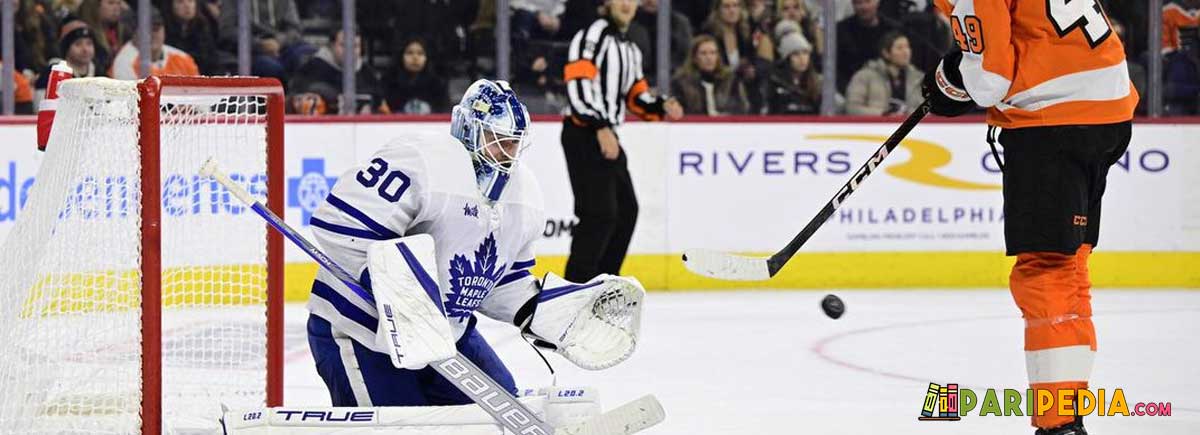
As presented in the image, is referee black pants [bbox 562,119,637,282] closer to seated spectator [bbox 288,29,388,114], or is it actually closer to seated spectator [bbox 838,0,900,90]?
seated spectator [bbox 288,29,388,114]

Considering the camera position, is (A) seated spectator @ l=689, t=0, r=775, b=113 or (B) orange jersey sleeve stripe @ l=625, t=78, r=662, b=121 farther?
(A) seated spectator @ l=689, t=0, r=775, b=113

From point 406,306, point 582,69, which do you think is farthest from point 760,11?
point 406,306

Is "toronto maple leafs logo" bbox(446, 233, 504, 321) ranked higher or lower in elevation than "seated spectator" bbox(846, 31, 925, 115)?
lower

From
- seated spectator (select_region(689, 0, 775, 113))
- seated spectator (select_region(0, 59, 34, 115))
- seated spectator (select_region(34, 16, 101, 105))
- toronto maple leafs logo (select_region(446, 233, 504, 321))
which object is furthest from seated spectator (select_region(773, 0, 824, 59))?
toronto maple leafs logo (select_region(446, 233, 504, 321))

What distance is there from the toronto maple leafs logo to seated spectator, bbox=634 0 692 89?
3.95 m

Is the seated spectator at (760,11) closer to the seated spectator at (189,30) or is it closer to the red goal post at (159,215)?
the seated spectator at (189,30)

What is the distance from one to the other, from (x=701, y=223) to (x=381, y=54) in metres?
1.42

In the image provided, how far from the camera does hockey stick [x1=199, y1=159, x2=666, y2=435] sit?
112 inches

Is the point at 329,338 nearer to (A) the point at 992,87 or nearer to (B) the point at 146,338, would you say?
(B) the point at 146,338

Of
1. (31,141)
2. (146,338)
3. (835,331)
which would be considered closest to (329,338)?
(146,338)

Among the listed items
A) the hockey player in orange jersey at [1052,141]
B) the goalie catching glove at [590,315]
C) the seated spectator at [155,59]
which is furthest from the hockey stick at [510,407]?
the seated spectator at [155,59]

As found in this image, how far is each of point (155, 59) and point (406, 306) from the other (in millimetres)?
4167

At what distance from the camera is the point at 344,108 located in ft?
22.4

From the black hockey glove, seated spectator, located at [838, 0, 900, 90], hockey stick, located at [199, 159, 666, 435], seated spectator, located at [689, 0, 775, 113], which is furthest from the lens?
seated spectator, located at [689, 0, 775, 113]
